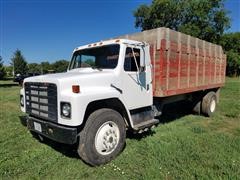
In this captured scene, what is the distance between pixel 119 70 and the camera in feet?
14.8

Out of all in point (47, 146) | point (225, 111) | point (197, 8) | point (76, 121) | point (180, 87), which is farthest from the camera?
point (197, 8)

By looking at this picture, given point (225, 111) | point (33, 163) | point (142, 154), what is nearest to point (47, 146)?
point (33, 163)

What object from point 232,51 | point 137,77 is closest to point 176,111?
point 137,77

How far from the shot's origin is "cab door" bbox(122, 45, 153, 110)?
4.70 metres

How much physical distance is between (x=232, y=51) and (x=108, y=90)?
3806 centimetres

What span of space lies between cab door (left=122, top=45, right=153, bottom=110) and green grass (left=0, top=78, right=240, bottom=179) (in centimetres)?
Result: 101

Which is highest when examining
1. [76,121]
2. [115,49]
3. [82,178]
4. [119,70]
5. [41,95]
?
[115,49]

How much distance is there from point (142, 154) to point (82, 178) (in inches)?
55.6

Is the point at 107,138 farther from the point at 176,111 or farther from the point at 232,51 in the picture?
the point at 232,51

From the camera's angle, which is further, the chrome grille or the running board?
the running board

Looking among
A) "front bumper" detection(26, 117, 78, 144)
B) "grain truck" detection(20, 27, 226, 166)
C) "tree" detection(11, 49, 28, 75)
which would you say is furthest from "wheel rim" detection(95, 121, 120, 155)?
"tree" detection(11, 49, 28, 75)

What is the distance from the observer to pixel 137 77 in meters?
4.90

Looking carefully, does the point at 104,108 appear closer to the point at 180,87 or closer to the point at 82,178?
the point at 82,178

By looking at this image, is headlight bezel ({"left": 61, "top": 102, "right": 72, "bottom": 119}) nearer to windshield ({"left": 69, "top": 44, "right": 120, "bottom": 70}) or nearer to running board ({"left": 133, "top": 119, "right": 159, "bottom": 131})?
windshield ({"left": 69, "top": 44, "right": 120, "bottom": 70})
